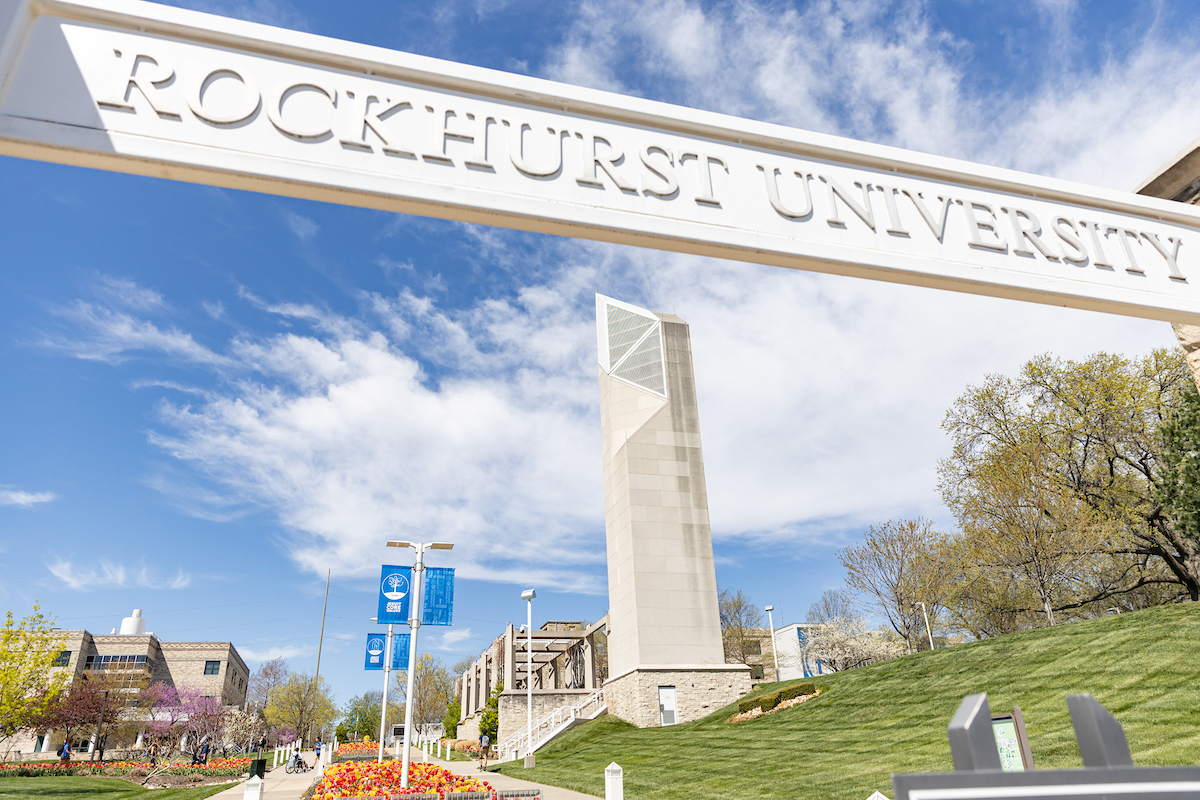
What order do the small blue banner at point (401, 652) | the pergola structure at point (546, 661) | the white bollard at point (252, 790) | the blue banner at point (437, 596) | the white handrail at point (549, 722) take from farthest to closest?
the pergola structure at point (546, 661), the white handrail at point (549, 722), the small blue banner at point (401, 652), the blue banner at point (437, 596), the white bollard at point (252, 790)

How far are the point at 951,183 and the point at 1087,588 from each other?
33.6 m

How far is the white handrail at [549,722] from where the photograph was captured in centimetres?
3130

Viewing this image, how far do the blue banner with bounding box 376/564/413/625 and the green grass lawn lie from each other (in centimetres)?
959

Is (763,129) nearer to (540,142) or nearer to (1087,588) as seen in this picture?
(540,142)

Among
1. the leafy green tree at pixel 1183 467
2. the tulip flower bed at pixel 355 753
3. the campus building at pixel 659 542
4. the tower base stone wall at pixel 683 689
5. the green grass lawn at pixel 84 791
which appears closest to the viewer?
the green grass lawn at pixel 84 791

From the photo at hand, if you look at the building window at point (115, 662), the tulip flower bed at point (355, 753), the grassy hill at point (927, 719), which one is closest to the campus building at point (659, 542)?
the grassy hill at point (927, 719)

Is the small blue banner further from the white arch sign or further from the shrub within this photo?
the white arch sign

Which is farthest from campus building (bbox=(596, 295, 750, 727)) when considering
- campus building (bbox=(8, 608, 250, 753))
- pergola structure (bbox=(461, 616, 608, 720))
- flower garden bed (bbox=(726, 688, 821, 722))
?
campus building (bbox=(8, 608, 250, 753))

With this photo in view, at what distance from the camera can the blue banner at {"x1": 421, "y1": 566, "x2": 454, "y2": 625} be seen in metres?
15.2

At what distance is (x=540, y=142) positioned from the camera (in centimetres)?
280

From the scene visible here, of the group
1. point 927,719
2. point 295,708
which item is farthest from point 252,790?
point 295,708

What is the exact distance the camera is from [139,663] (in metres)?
61.9

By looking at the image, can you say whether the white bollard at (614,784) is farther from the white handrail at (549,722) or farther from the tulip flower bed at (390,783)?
the white handrail at (549,722)

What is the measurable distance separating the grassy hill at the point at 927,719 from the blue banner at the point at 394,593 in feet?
20.5
